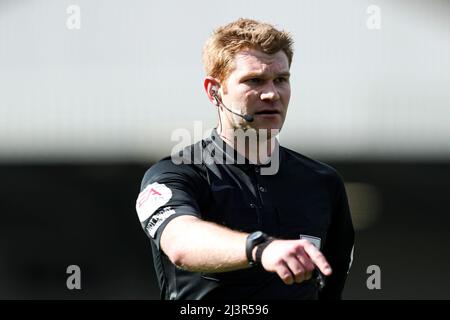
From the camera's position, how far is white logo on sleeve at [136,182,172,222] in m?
4.12

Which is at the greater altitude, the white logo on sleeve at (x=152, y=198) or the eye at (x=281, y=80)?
the eye at (x=281, y=80)

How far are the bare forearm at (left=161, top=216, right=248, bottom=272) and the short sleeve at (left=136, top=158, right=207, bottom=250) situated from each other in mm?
120

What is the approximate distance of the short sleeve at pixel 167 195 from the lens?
4.03m

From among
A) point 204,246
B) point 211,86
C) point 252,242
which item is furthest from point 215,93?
point 252,242

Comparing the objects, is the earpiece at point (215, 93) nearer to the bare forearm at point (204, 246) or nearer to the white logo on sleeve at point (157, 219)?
the white logo on sleeve at point (157, 219)

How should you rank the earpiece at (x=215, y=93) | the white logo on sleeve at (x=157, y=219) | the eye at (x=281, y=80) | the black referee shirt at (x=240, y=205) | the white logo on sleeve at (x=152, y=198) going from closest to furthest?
the white logo on sleeve at (x=157, y=219)
the white logo on sleeve at (x=152, y=198)
the black referee shirt at (x=240, y=205)
the eye at (x=281, y=80)
the earpiece at (x=215, y=93)

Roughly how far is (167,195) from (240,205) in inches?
16.8

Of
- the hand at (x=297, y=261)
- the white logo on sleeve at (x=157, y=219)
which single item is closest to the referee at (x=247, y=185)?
the white logo on sleeve at (x=157, y=219)

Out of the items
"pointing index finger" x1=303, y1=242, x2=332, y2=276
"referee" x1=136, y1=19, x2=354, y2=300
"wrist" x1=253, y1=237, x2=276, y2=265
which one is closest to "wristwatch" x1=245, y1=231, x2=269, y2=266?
"wrist" x1=253, y1=237, x2=276, y2=265

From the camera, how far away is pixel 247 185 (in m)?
4.48

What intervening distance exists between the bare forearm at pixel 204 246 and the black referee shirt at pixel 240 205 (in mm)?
152

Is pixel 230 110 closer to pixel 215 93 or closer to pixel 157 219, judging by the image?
pixel 215 93

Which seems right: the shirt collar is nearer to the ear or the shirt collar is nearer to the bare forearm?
the ear
